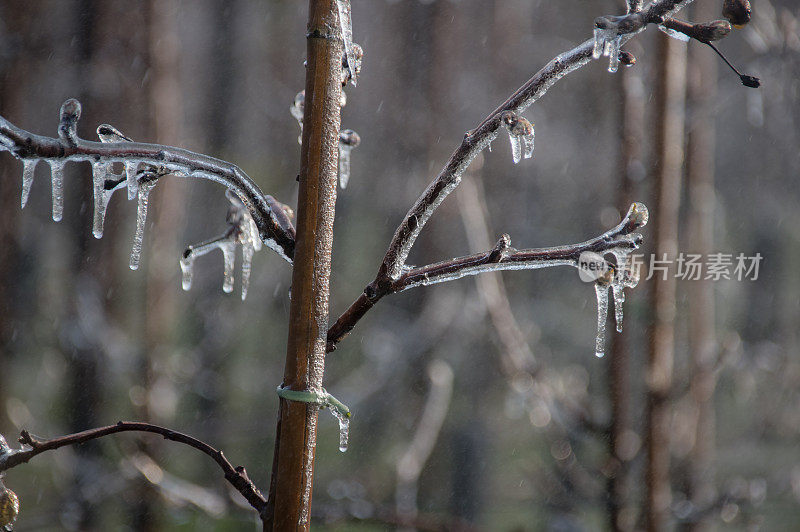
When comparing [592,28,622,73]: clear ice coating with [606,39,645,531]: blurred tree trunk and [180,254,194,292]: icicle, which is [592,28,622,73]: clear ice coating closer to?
[180,254,194,292]: icicle

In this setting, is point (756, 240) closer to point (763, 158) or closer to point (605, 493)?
point (763, 158)

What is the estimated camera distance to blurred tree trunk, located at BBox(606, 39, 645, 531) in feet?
8.29

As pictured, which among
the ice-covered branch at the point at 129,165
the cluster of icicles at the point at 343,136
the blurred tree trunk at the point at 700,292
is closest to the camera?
the ice-covered branch at the point at 129,165

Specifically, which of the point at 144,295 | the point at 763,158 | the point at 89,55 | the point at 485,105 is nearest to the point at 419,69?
the point at 485,105

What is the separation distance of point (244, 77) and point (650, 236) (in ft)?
22.1

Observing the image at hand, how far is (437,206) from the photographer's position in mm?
777

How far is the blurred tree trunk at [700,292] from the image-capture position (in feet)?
8.82

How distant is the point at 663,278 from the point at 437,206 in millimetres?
2044

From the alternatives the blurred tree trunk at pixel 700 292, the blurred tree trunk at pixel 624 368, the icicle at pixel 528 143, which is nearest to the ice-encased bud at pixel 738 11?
the icicle at pixel 528 143

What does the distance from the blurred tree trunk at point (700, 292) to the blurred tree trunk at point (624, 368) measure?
256mm

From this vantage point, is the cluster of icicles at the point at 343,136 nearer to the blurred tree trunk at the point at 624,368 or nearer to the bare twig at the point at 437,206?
the bare twig at the point at 437,206

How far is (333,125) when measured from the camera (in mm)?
761

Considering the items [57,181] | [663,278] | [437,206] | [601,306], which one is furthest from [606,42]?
[663,278]

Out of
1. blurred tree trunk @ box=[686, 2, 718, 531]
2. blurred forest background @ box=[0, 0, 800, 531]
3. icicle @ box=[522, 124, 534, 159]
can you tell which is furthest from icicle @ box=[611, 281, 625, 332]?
blurred tree trunk @ box=[686, 2, 718, 531]
